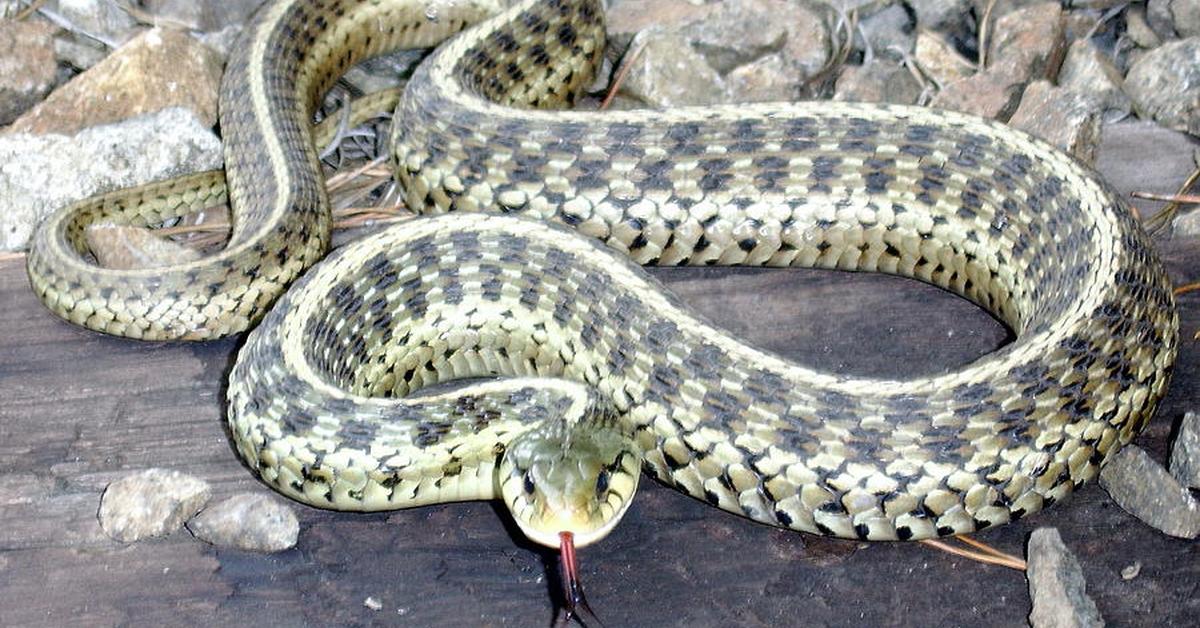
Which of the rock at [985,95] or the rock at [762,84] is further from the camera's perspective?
the rock at [762,84]

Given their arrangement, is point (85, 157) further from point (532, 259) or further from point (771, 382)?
point (771, 382)

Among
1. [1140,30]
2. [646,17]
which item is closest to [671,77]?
[646,17]

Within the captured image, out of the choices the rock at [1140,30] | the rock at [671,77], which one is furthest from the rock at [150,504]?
the rock at [1140,30]

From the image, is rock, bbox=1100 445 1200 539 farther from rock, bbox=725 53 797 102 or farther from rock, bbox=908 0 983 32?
rock, bbox=908 0 983 32

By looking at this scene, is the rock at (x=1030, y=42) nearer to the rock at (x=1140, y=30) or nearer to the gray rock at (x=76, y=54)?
the rock at (x=1140, y=30)

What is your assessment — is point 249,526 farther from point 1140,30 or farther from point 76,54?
point 1140,30
